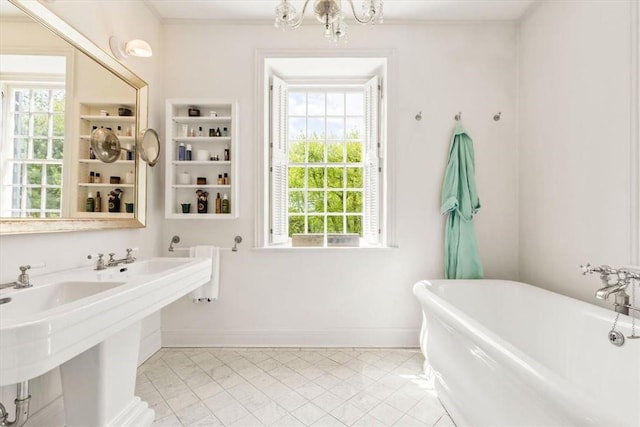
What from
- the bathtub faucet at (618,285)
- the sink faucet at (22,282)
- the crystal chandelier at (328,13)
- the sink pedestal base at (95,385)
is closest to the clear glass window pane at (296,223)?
the sink pedestal base at (95,385)

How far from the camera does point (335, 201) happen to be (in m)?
2.95

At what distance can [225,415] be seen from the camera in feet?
5.61

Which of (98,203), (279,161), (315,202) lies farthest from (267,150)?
(98,203)

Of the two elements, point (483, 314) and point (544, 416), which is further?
point (483, 314)

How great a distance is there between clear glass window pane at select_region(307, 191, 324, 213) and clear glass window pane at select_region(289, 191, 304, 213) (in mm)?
67

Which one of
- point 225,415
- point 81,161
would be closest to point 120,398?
point 225,415

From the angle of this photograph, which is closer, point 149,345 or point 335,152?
point 149,345

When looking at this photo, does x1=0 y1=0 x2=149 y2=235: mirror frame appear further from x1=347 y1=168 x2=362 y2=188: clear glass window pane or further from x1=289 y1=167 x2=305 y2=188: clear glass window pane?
x1=347 y1=168 x2=362 y2=188: clear glass window pane

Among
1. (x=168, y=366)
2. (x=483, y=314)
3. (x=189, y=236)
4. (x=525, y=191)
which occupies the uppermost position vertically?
(x=525, y=191)

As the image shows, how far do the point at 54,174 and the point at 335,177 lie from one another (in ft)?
6.71

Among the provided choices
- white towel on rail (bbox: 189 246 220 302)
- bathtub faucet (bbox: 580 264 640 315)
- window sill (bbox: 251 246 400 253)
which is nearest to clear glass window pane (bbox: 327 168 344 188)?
window sill (bbox: 251 246 400 253)

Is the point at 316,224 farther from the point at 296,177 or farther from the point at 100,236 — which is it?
the point at 100,236

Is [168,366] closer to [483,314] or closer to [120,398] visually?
[120,398]

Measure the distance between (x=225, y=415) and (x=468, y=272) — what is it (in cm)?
197
